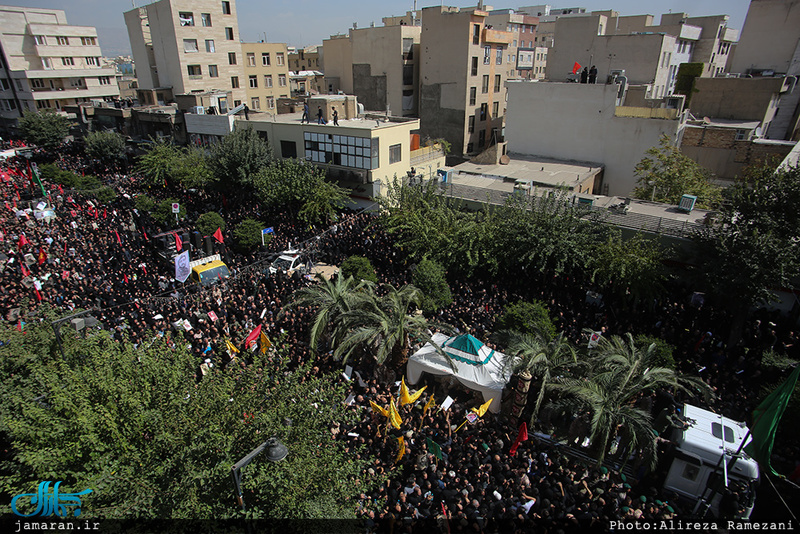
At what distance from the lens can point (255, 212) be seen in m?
25.6

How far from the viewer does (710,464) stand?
9516 mm

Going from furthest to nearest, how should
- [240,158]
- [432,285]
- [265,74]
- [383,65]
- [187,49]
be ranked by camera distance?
[265,74], [383,65], [187,49], [240,158], [432,285]

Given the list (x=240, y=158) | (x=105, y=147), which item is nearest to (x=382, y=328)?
(x=240, y=158)

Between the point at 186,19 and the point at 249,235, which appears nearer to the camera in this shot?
the point at 249,235

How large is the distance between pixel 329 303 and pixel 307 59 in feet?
221

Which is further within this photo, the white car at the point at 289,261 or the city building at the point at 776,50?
the city building at the point at 776,50

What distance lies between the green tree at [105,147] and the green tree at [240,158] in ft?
47.5

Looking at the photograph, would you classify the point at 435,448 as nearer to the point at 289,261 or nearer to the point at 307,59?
the point at 289,261

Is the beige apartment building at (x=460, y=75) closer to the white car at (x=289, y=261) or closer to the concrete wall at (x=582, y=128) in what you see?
the concrete wall at (x=582, y=128)

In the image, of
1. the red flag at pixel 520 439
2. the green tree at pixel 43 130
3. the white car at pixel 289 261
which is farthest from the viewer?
the green tree at pixel 43 130

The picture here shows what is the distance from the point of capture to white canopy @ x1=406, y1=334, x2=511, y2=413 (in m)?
12.0

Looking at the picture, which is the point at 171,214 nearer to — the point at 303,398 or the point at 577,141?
the point at 303,398

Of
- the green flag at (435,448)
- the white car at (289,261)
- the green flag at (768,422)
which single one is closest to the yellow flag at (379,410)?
the green flag at (435,448)

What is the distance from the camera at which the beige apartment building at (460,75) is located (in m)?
A: 38.6
